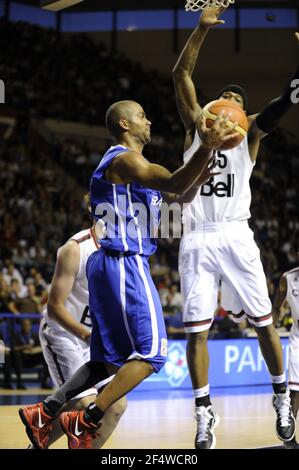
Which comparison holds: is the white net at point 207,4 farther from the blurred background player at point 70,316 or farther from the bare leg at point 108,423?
the bare leg at point 108,423

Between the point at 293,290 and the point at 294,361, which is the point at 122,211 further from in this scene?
the point at 293,290

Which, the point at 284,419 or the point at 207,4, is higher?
the point at 207,4

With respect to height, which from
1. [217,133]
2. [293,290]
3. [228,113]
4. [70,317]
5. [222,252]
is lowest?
[293,290]

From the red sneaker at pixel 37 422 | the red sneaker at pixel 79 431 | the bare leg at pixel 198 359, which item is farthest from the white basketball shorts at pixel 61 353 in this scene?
the red sneaker at pixel 79 431

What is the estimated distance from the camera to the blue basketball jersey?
5.70m

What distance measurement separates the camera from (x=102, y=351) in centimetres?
564

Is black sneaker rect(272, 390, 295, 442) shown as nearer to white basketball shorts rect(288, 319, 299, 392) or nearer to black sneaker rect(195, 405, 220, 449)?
black sneaker rect(195, 405, 220, 449)

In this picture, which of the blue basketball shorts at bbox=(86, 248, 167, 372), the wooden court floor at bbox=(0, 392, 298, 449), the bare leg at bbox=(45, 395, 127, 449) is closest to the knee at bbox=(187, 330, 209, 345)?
the bare leg at bbox=(45, 395, 127, 449)

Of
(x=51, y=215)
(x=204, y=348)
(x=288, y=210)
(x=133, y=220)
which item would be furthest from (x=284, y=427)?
(x=288, y=210)

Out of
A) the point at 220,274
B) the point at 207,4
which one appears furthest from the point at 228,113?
the point at 207,4

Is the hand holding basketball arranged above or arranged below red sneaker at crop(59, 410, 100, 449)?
above

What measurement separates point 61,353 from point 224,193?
1741mm

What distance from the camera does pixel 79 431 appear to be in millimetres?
5434
